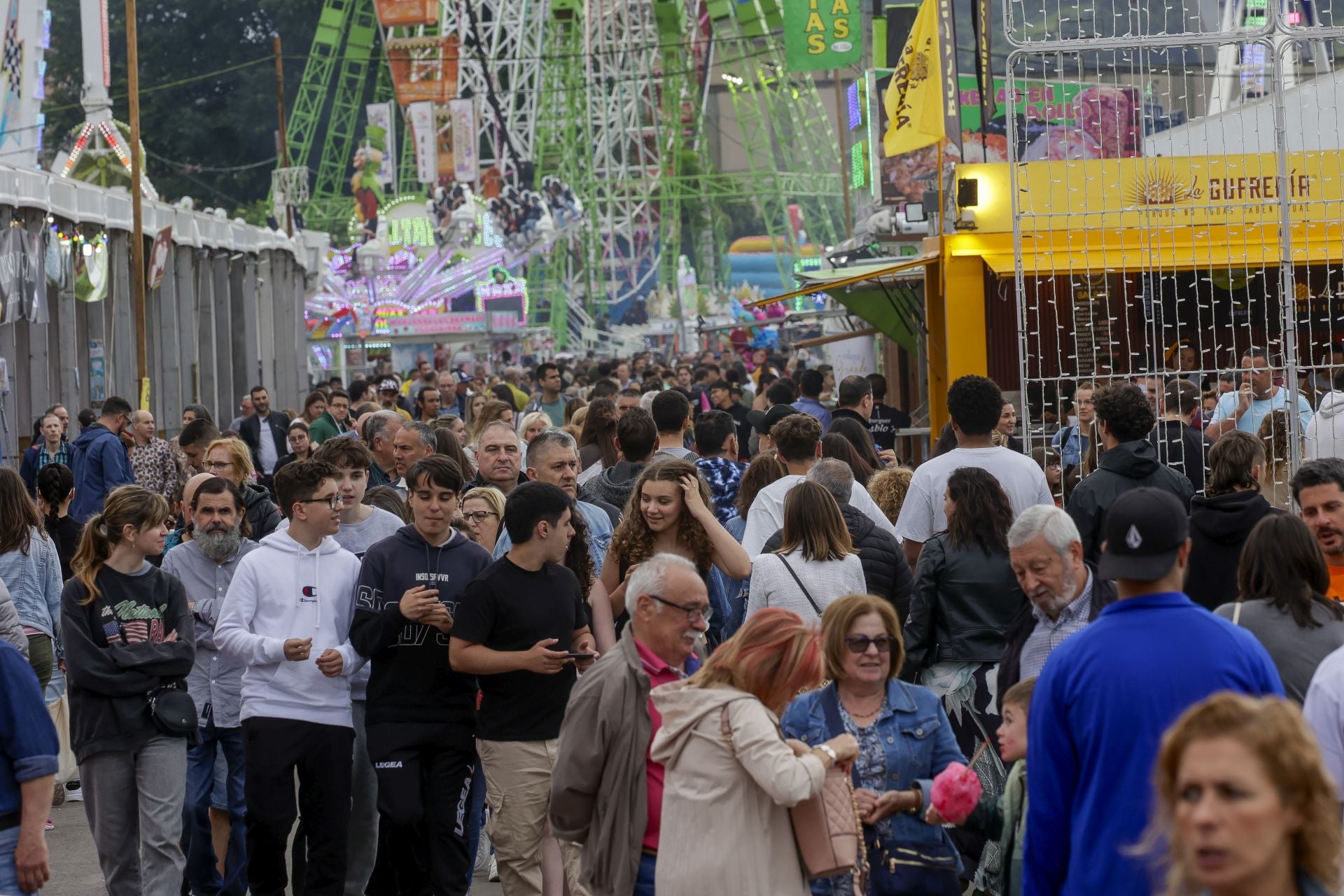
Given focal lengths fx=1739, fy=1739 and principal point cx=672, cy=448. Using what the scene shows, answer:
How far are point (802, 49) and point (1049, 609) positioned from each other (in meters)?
20.1

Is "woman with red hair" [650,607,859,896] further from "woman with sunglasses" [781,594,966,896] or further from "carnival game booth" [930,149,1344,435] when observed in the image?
"carnival game booth" [930,149,1344,435]

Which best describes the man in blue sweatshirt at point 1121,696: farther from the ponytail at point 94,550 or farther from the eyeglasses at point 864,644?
the ponytail at point 94,550

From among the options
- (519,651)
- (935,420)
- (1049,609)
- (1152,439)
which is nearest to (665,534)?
(519,651)

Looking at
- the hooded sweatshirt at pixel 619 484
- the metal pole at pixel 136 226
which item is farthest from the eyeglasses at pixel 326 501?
the metal pole at pixel 136 226

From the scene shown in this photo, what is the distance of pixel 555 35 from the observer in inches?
2648

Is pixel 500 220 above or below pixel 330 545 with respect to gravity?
above

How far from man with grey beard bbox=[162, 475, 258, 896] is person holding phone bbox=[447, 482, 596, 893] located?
1.49 metres

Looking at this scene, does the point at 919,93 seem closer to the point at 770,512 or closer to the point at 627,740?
the point at 770,512

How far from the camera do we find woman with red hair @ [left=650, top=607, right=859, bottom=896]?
404 centimetres

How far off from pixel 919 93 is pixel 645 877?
8972 millimetres

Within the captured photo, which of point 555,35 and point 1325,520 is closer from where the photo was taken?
point 1325,520

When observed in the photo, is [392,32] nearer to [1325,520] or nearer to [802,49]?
[802,49]

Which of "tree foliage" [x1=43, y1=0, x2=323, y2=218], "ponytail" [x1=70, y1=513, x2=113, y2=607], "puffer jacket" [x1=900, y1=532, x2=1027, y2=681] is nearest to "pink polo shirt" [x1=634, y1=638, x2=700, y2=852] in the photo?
"puffer jacket" [x1=900, y1=532, x2=1027, y2=681]

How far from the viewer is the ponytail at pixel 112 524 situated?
6324 mm
